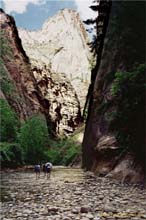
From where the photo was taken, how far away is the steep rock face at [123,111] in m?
18.2

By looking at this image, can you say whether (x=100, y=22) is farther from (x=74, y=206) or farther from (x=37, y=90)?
(x=37, y=90)

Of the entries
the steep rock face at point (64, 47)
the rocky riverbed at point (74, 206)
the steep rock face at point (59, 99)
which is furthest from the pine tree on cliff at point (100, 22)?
the steep rock face at point (64, 47)

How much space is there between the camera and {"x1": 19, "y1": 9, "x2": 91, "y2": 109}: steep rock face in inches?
4587

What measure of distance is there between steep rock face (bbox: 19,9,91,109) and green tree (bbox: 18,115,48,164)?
59383 millimetres

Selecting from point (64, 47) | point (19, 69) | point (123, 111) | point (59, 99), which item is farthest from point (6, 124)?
point (64, 47)

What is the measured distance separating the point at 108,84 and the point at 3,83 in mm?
13119

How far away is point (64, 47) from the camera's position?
124 meters

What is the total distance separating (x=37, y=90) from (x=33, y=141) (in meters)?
27.9

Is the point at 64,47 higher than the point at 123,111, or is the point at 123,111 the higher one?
the point at 64,47

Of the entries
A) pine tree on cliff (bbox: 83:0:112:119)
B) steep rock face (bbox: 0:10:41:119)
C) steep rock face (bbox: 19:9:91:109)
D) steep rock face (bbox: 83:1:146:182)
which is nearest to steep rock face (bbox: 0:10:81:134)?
steep rock face (bbox: 0:10:41:119)

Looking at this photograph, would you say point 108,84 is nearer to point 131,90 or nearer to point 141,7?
point 141,7

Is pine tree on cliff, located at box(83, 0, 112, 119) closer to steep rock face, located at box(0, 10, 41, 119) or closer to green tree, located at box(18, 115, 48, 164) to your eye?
green tree, located at box(18, 115, 48, 164)

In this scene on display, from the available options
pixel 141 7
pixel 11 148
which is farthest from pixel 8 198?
pixel 11 148

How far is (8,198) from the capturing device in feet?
44.8
